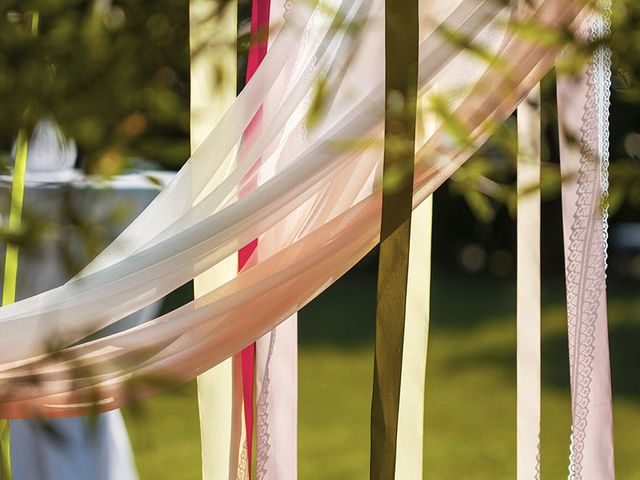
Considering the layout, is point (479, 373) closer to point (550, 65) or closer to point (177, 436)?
point (177, 436)

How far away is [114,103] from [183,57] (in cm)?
9

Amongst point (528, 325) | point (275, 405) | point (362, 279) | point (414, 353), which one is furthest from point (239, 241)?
point (362, 279)

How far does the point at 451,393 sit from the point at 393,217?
505cm

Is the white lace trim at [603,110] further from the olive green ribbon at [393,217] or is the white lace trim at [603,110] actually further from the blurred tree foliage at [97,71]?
the blurred tree foliage at [97,71]

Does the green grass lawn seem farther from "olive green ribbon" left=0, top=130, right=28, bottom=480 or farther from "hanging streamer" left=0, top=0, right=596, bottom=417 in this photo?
"hanging streamer" left=0, top=0, right=596, bottom=417

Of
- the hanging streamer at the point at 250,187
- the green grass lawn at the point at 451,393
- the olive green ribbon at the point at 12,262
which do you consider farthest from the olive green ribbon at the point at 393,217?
the green grass lawn at the point at 451,393

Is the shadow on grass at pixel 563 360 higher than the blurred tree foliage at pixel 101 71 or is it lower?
higher

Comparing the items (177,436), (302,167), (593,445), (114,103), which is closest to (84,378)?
(302,167)

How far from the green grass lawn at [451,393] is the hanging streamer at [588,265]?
6.61 ft

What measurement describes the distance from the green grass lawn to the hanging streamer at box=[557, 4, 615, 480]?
2.02 m

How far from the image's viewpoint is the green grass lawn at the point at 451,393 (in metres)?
5.02

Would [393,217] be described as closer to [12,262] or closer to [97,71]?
[97,71]

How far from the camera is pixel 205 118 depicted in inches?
66.0

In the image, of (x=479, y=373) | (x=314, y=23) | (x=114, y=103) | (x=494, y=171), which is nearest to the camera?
(x=114, y=103)
